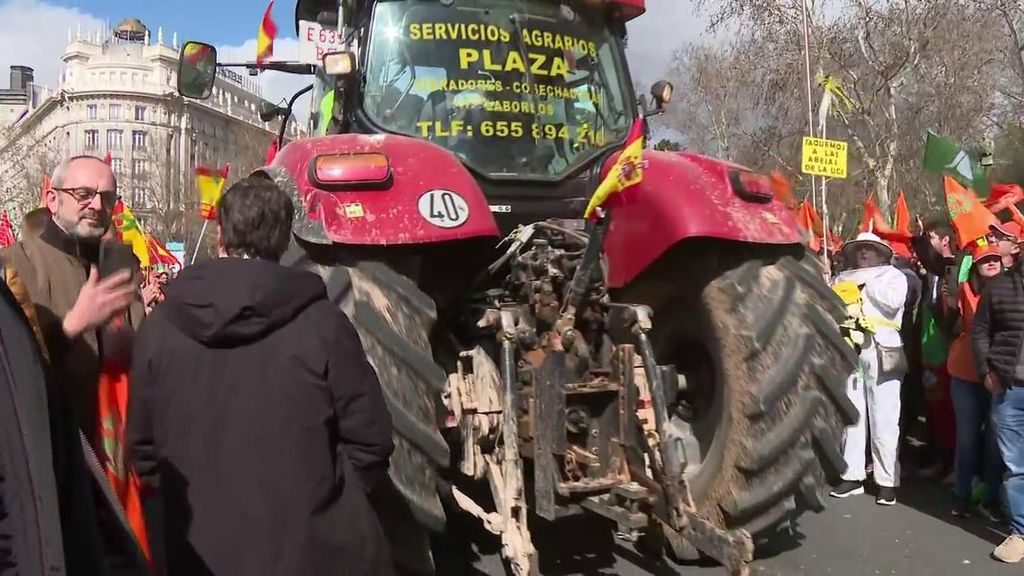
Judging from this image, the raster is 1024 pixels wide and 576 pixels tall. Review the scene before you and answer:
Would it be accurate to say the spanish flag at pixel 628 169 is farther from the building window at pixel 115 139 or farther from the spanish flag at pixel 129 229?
the building window at pixel 115 139

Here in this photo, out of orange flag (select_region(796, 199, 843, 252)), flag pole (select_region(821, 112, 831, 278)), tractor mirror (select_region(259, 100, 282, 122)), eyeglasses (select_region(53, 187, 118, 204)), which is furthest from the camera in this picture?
orange flag (select_region(796, 199, 843, 252))

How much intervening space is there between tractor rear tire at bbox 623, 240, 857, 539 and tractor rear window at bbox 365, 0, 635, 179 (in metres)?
0.93

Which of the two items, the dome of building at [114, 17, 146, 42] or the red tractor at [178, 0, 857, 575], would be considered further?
the dome of building at [114, 17, 146, 42]

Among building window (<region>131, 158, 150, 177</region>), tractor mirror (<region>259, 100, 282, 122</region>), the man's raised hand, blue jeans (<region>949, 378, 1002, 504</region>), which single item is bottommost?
blue jeans (<region>949, 378, 1002, 504</region>)

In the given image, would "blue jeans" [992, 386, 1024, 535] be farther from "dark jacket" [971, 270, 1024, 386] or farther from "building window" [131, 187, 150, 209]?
"building window" [131, 187, 150, 209]

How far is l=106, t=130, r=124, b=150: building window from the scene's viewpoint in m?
64.4

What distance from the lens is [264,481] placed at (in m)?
2.18

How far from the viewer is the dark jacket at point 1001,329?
Answer: 477cm

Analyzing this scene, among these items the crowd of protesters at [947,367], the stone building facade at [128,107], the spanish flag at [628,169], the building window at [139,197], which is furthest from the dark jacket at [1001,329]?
the stone building facade at [128,107]

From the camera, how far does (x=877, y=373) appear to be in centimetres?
596

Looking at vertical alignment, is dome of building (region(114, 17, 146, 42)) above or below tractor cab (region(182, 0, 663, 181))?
above

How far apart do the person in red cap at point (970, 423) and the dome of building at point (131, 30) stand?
71.7 metres

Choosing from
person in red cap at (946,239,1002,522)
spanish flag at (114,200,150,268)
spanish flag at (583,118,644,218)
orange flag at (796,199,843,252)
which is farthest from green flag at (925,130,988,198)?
spanish flag at (114,200,150,268)

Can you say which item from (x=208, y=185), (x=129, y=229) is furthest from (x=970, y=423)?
(x=208, y=185)
